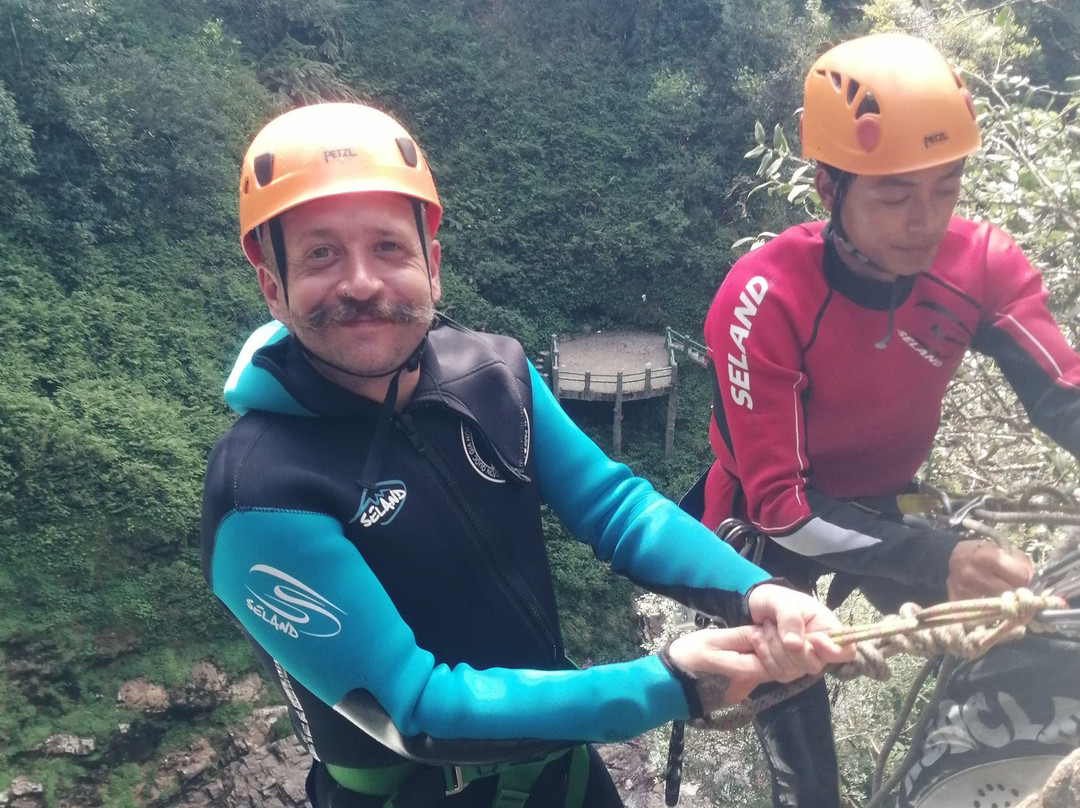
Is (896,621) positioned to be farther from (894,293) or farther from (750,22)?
(750,22)

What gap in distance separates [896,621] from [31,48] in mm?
14326

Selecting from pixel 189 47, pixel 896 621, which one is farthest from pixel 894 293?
pixel 189 47

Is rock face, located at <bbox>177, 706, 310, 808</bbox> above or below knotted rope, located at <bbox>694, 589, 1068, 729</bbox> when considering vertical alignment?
A: below

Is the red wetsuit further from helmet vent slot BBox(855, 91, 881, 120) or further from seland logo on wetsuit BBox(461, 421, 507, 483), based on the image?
seland logo on wetsuit BBox(461, 421, 507, 483)

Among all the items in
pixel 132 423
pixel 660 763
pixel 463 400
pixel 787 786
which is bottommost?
pixel 132 423

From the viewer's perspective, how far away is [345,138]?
4.67 feet

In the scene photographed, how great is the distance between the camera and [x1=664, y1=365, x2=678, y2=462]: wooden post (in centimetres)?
1526

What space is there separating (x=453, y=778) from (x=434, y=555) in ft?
1.38

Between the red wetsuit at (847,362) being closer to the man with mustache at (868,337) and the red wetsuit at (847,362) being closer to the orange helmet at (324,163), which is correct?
the man with mustache at (868,337)

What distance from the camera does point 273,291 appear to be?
1.44m

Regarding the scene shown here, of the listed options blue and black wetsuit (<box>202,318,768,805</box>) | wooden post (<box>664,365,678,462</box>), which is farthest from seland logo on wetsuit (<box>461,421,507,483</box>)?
wooden post (<box>664,365,678,462</box>)

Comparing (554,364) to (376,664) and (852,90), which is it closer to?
(852,90)

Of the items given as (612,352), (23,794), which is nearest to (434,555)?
(23,794)

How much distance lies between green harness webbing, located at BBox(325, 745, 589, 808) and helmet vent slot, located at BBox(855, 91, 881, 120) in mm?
1391
